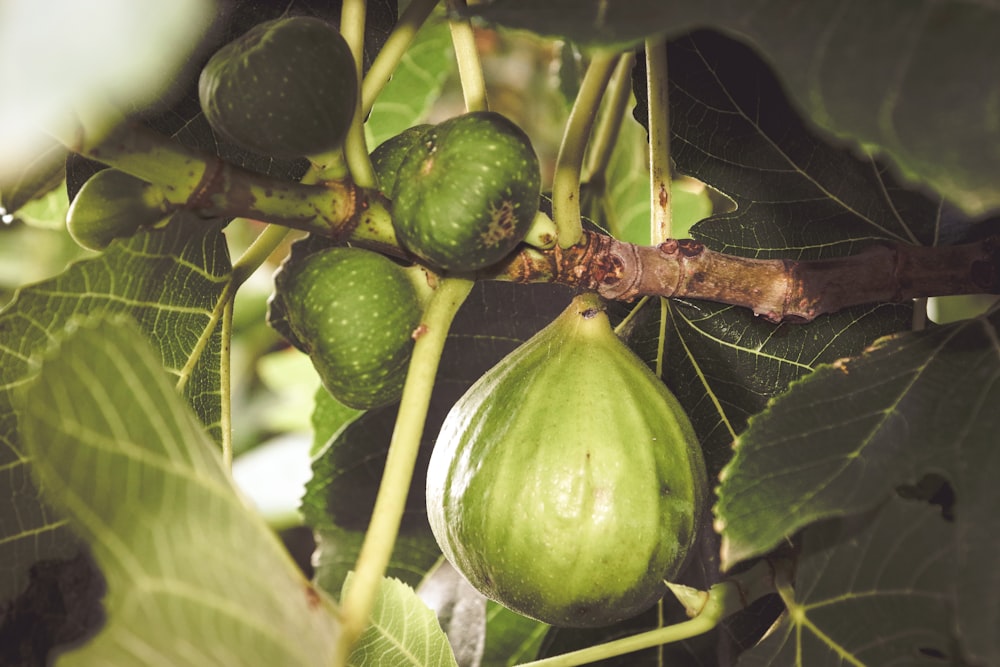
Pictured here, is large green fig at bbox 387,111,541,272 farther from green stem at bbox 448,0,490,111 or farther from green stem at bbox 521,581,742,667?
green stem at bbox 521,581,742,667

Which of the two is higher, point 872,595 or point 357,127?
point 357,127

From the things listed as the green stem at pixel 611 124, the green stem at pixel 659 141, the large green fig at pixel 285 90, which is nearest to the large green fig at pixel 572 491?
the green stem at pixel 659 141

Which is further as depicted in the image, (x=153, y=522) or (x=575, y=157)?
(x=575, y=157)

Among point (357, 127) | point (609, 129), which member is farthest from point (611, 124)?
point (357, 127)

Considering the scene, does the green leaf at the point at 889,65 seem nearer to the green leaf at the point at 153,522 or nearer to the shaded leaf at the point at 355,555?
the green leaf at the point at 153,522

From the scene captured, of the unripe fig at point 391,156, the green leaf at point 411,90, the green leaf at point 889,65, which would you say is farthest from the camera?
the green leaf at point 411,90

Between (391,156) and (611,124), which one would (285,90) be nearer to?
(391,156)

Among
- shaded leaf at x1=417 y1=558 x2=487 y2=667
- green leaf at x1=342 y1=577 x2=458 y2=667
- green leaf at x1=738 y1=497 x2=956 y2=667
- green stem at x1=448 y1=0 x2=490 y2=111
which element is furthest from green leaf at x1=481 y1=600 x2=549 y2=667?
green stem at x1=448 y1=0 x2=490 y2=111
